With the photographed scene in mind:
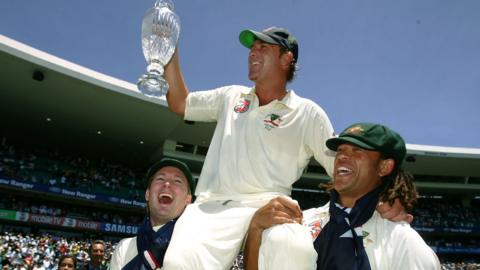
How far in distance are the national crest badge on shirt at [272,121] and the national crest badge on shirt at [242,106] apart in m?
0.18

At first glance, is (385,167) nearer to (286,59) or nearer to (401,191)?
(401,191)

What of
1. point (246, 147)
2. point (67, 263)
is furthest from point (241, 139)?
A: point (67, 263)

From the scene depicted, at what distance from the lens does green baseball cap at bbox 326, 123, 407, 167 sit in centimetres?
220

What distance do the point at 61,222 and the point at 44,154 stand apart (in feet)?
19.5

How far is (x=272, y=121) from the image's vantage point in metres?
2.36

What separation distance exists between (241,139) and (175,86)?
0.63 metres

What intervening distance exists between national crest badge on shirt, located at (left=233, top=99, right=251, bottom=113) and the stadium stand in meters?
15.9

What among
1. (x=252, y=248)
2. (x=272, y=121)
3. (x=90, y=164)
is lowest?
(x=90, y=164)

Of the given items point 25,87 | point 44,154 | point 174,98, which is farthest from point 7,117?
point 174,98

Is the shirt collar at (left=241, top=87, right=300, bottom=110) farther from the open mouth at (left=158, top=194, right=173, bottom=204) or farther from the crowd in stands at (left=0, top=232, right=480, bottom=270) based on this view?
the crowd in stands at (left=0, top=232, right=480, bottom=270)

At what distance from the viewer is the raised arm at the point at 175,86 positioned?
266cm

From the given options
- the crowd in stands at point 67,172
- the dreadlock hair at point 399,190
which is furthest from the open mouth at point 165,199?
the crowd in stands at point 67,172

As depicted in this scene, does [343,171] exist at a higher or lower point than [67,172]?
higher

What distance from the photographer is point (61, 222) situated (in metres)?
27.0
